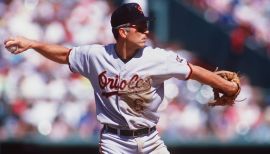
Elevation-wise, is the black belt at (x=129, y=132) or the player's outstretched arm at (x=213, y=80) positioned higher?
the player's outstretched arm at (x=213, y=80)

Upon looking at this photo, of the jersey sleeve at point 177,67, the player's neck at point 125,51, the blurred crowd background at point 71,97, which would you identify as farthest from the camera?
the blurred crowd background at point 71,97

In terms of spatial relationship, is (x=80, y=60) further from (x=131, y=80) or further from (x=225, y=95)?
Result: (x=225, y=95)

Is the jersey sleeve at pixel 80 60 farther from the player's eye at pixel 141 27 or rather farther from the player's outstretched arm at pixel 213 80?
the player's outstretched arm at pixel 213 80

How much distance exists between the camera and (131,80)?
4438 mm

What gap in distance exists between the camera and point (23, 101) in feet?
29.3

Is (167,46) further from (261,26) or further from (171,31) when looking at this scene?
(261,26)

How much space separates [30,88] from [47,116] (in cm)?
45

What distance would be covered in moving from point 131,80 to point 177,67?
32 cm

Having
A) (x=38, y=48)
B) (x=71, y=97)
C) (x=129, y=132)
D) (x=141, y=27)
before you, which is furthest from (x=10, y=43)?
(x=71, y=97)

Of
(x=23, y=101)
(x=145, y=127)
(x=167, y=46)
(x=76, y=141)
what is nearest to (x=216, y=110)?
(x=167, y=46)

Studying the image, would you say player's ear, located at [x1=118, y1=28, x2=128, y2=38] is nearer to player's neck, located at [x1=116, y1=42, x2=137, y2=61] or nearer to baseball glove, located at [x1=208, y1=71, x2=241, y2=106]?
player's neck, located at [x1=116, y1=42, x2=137, y2=61]

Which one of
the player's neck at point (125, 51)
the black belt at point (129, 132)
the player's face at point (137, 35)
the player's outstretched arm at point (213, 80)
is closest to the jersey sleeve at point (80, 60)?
the player's neck at point (125, 51)

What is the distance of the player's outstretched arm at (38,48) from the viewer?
14.9 ft

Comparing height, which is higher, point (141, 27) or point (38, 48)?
point (141, 27)
